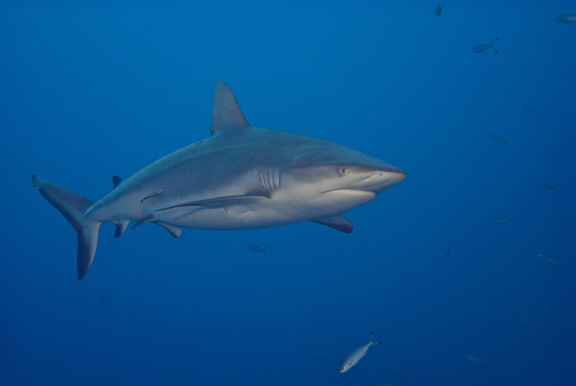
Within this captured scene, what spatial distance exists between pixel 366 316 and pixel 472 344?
5.53 meters

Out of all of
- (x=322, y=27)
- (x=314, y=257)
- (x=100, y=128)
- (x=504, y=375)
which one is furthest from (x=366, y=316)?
(x=100, y=128)

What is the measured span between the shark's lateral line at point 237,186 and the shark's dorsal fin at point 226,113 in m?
0.01

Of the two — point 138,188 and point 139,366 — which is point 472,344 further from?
point 138,188

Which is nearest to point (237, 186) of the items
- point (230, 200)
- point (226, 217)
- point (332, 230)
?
point (230, 200)

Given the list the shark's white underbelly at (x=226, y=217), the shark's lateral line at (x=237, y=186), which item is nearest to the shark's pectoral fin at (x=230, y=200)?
the shark's lateral line at (x=237, y=186)

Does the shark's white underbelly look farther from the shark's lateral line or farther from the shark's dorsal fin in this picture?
the shark's dorsal fin

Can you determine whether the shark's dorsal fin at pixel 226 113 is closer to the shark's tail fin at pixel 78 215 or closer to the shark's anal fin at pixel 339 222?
the shark's anal fin at pixel 339 222

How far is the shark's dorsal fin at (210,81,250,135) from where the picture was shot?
378cm

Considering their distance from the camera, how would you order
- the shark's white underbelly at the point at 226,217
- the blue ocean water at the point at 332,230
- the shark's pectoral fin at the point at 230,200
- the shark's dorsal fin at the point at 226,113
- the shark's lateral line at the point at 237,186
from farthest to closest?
the blue ocean water at the point at 332,230 → the shark's dorsal fin at the point at 226,113 → the shark's white underbelly at the point at 226,217 → the shark's pectoral fin at the point at 230,200 → the shark's lateral line at the point at 237,186

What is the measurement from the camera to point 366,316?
20344 millimetres

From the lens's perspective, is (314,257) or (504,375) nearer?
(504,375)

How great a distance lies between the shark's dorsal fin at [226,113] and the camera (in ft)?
12.4

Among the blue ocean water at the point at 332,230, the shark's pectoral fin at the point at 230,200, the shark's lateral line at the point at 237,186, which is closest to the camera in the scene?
the shark's lateral line at the point at 237,186

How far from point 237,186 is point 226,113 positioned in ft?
4.03
